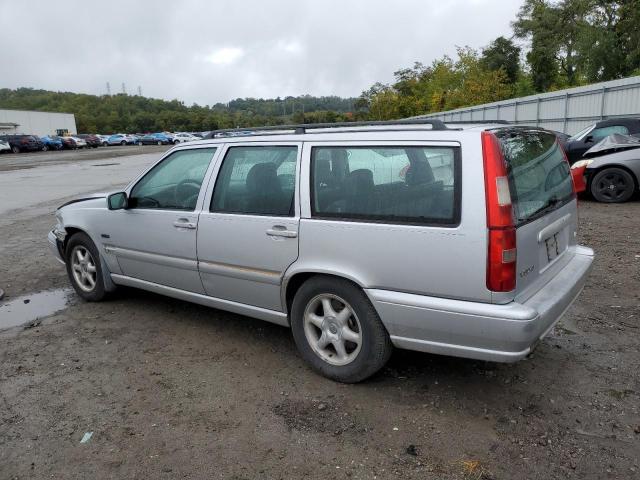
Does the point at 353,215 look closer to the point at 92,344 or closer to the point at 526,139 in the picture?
the point at 526,139

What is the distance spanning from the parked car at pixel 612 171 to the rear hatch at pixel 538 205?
6.65 m

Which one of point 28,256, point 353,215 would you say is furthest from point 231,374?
point 28,256

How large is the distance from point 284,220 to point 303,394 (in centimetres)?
115

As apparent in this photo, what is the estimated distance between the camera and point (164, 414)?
3.37 m

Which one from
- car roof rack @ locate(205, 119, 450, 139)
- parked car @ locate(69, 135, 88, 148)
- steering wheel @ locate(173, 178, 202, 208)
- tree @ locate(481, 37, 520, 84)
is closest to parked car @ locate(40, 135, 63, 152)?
parked car @ locate(69, 135, 88, 148)

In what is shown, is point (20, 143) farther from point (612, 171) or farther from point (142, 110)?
point (142, 110)

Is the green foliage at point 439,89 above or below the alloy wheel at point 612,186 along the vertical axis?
above

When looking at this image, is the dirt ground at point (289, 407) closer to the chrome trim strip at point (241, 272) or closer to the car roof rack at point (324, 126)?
the chrome trim strip at point (241, 272)

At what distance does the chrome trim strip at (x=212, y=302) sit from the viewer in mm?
3991

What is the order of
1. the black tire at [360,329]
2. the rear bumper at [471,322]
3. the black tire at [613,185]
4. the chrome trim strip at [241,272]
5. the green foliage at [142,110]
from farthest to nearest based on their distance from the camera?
1. the green foliage at [142,110]
2. the black tire at [613,185]
3. the chrome trim strip at [241,272]
4. the black tire at [360,329]
5. the rear bumper at [471,322]

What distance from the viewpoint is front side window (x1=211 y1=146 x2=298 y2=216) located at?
3.82 m

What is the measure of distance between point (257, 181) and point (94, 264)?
2.32m

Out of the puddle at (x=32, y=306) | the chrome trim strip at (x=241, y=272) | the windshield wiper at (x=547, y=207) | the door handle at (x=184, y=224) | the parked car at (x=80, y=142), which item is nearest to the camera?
the windshield wiper at (x=547, y=207)

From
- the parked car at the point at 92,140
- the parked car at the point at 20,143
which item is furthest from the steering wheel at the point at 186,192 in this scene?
the parked car at the point at 92,140
